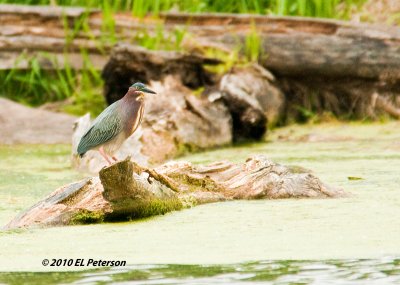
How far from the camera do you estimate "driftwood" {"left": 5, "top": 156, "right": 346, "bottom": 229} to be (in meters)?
4.48

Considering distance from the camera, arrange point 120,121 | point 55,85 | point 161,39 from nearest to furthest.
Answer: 1. point 120,121
2. point 161,39
3. point 55,85

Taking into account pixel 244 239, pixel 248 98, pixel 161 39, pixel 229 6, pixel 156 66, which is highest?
pixel 229 6

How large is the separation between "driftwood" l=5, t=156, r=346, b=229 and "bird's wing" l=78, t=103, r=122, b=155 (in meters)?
0.54

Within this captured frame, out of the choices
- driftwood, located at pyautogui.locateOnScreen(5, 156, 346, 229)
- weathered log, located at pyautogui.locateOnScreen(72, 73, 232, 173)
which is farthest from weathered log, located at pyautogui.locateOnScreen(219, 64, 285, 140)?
driftwood, located at pyautogui.locateOnScreen(5, 156, 346, 229)

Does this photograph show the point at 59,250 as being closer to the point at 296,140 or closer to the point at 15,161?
the point at 15,161

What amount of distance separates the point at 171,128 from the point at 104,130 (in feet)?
6.54

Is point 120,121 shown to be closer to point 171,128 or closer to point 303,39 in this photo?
point 171,128

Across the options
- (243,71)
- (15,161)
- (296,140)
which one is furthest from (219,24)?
(15,161)

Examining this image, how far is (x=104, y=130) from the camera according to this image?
552 cm

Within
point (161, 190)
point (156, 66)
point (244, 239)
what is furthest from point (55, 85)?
point (244, 239)

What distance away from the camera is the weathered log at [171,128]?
23.2 feet

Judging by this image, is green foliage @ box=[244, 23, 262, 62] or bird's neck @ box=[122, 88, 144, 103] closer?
bird's neck @ box=[122, 88, 144, 103]

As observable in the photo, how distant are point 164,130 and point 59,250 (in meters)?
3.48

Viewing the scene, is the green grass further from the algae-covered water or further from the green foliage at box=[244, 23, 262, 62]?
the algae-covered water
